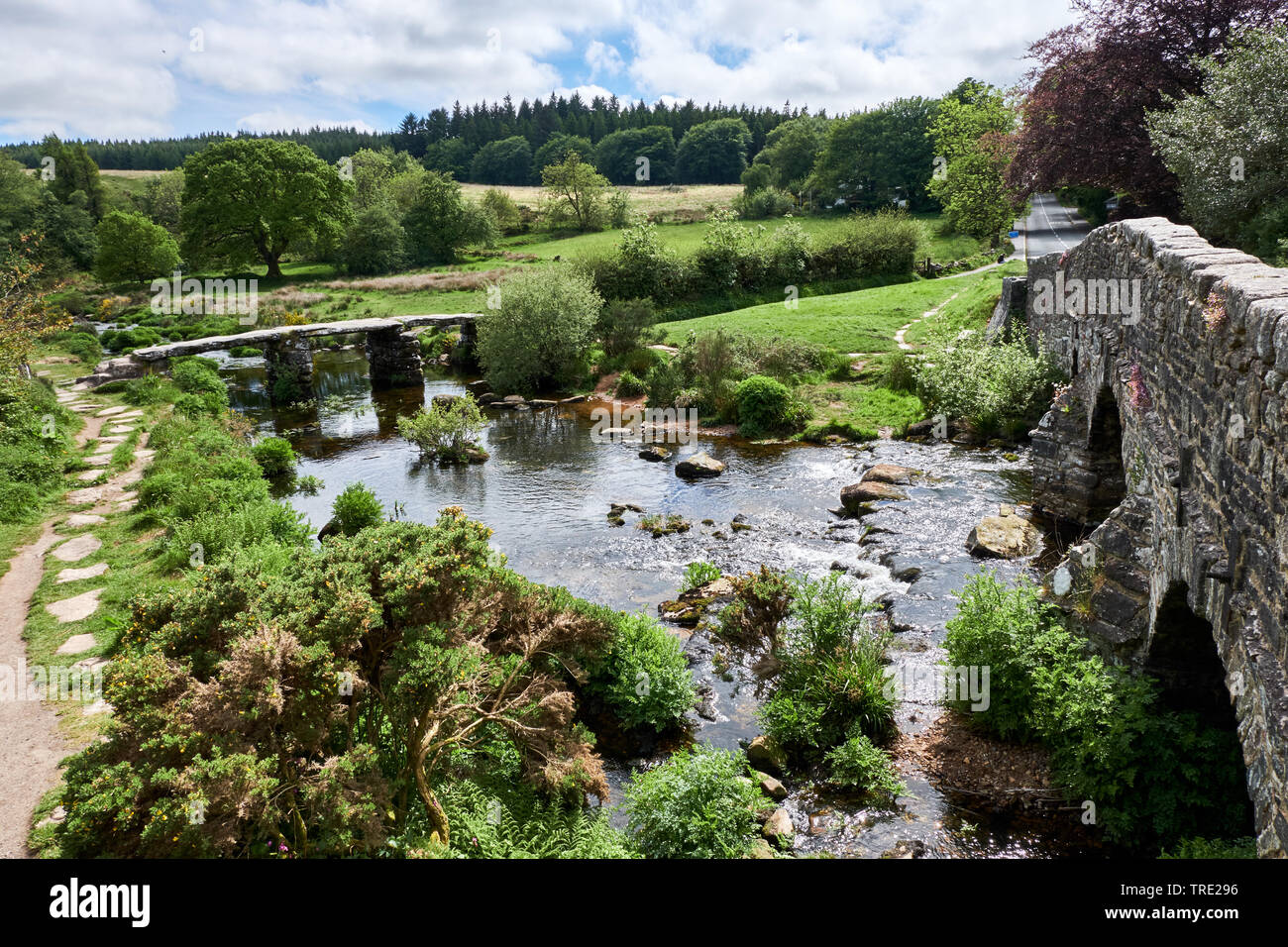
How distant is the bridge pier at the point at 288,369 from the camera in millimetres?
30312

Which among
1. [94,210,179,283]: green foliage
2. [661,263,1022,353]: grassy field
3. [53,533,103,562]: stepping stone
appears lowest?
[53,533,103,562]: stepping stone

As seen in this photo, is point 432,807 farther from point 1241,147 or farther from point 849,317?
point 849,317

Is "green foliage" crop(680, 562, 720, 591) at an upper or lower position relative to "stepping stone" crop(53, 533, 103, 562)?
lower

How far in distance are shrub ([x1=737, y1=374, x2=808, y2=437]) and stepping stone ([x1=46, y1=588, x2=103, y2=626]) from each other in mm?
17456

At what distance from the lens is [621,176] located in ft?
353

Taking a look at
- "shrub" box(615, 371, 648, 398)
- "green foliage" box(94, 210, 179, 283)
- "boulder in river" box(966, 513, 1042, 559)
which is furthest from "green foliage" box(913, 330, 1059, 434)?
"green foliage" box(94, 210, 179, 283)

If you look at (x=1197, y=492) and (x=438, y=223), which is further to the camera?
(x=438, y=223)

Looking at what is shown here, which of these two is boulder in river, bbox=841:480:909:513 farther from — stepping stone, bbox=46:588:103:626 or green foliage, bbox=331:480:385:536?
stepping stone, bbox=46:588:103:626

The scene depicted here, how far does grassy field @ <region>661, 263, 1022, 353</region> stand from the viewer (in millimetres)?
30172

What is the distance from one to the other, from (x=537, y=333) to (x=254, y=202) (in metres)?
34.8

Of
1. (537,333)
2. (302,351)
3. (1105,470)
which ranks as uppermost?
(537,333)

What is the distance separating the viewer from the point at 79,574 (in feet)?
37.8

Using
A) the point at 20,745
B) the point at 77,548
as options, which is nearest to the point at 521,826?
the point at 20,745
